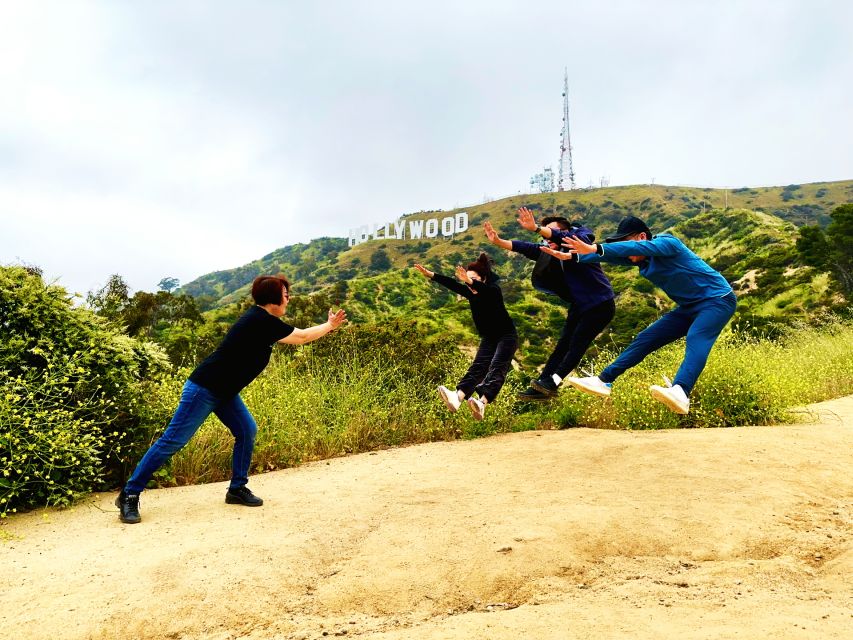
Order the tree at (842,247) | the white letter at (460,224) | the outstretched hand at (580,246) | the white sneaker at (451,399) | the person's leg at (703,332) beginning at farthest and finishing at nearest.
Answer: the white letter at (460,224) < the tree at (842,247) < the white sneaker at (451,399) < the person's leg at (703,332) < the outstretched hand at (580,246)

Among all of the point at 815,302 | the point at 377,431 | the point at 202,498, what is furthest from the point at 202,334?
the point at 815,302

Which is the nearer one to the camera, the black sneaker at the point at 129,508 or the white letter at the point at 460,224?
the black sneaker at the point at 129,508

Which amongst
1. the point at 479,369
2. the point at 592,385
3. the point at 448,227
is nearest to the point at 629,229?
the point at 592,385

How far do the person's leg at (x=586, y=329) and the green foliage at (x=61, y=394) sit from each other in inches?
195

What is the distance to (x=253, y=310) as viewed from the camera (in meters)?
6.24

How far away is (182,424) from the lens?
243 inches

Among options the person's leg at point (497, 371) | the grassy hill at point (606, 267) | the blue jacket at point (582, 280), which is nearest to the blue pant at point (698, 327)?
the blue jacket at point (582, 280)

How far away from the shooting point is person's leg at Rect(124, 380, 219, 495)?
20.1ft

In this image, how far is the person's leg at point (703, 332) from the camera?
19.5 ft

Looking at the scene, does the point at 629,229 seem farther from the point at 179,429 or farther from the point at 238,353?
the point at 179,429

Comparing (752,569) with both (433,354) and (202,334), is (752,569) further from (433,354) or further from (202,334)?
(202,334)

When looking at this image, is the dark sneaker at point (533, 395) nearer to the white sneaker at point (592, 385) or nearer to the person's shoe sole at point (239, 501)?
the white sneaker at point (592, 385)

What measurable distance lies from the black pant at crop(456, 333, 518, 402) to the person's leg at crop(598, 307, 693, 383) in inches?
54.6

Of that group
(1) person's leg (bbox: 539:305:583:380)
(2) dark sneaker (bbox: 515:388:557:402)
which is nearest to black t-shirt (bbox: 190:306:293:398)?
(2) dark sneaker (bbox: 515:388:557:402)
